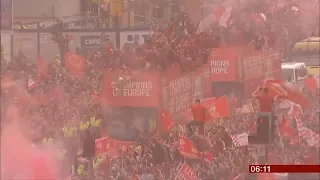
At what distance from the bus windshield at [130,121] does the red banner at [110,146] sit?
0.08 ft

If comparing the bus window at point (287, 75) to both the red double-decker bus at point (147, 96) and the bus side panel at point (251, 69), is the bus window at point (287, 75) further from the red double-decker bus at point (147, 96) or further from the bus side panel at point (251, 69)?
the red double-decker bus at point (147, 96)

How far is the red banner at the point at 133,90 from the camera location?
6.71 ft

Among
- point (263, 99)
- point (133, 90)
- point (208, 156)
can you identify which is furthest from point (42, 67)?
point (263, 99)

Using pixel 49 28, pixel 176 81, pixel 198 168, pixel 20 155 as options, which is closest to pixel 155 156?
pixel 198 168

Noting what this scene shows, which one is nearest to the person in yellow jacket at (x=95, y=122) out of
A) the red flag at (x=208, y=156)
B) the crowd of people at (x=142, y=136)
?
the crowd of people at (x=142, y=136)

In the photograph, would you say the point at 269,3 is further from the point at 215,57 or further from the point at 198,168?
the point at 198,168

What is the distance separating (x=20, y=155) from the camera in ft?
6.85

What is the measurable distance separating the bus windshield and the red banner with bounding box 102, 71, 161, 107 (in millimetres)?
28

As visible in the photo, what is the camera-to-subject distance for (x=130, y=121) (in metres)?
2.05

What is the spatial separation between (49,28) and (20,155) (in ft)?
2.01

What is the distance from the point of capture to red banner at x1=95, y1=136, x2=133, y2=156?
6.79 feet

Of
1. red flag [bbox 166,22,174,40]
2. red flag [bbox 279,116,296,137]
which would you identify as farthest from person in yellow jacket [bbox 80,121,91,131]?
red flag [bbox 279,116,296,137]

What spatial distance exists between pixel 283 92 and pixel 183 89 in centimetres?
45

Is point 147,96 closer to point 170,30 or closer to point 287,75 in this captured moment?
point 170,30
